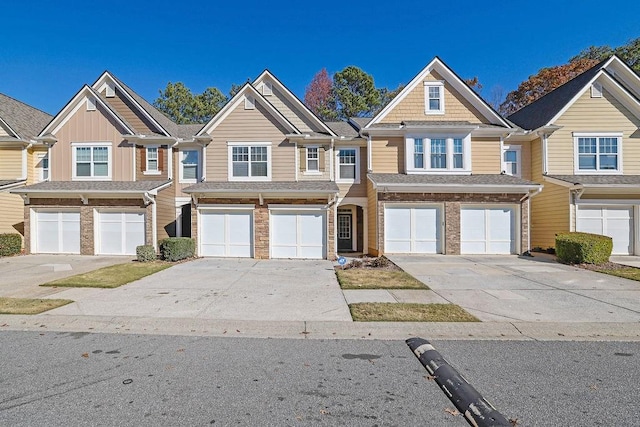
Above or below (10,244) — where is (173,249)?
below

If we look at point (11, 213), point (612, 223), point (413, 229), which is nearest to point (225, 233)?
point (413, 229)

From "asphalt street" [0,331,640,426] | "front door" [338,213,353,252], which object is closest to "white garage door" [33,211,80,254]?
"asphalt street" [0,331,640,426]

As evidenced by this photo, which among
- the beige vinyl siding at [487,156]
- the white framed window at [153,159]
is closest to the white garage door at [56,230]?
the white framed window at [153,159]

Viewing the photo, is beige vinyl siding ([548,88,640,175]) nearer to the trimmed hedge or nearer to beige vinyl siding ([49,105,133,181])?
the trimmed hedge

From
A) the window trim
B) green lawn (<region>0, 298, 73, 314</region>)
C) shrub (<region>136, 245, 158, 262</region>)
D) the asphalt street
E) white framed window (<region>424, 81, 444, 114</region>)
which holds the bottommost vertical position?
the asphalt street

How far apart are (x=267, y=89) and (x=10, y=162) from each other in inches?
568

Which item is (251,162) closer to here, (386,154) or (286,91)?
(286,91)

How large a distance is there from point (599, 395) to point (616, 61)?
2091 centimetres

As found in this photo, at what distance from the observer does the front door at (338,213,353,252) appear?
1817 cm

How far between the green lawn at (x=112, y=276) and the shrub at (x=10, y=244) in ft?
23.0

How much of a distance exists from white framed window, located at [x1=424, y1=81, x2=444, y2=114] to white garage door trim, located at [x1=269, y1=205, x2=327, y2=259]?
790cm

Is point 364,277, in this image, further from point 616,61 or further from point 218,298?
point 616,61

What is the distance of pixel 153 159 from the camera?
16531 mm

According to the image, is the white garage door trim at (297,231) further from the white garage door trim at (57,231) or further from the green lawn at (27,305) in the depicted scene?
the white garage door trim at (57,231)
